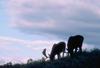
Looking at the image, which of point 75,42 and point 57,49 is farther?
point 57,49

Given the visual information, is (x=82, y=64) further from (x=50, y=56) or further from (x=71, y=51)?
(x=50, y=56)

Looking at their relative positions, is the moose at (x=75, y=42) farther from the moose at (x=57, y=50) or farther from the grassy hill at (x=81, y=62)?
the moose at (x=57, y=50)

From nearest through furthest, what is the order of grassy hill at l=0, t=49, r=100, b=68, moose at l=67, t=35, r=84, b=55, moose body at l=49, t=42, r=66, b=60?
grassy hill at l=0, t=49, r=100, b=68 < moose at l=67, t=35, r=84, b=55 < moose body at l=49, t=42, r=66, b=60

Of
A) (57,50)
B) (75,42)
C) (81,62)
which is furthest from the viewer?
(57,50)

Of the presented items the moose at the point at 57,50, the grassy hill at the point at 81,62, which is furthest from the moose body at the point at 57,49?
the grassy hill at the point at 81,62

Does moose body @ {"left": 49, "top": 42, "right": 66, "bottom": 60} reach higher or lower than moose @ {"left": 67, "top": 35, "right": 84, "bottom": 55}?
higher

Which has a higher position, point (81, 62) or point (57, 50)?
point (57, 50)

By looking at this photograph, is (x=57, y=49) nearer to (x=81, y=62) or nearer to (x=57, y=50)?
(x=57, y=50)

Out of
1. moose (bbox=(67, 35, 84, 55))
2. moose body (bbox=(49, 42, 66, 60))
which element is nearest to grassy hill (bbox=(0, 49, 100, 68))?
moose (bbox=(67, 35, 84, 55))

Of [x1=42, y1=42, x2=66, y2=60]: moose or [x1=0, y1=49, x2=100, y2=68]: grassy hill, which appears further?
[x1=42, y1=42, x2=66, y2=60]: moose

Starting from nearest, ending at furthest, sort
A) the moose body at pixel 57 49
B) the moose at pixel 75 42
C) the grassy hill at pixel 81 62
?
the grassy hill at pixel 81 62, the moose at pixel 75 42, the moose body at pixel 57 49

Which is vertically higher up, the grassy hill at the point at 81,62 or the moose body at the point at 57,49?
the moose body at the point at 57,49

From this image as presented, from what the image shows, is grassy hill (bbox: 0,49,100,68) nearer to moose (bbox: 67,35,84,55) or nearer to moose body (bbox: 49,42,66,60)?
moose (bbox: 67,35,84,55)

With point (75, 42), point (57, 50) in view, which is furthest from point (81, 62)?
point (57, 50)
